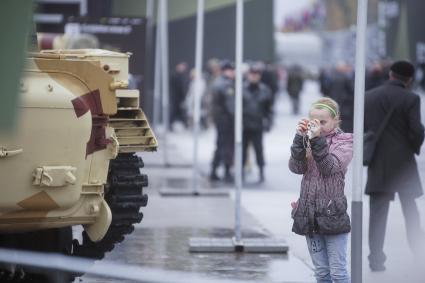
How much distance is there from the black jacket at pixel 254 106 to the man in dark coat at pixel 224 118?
20 centimetres

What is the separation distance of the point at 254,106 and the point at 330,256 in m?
10.9

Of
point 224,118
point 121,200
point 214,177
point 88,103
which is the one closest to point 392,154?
point 121,200

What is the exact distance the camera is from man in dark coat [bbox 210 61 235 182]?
18.3m

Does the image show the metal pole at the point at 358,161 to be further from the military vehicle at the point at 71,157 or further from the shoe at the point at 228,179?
the shoe at the point at 228,179

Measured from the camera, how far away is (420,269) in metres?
10.5

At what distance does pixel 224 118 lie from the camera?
18.4m

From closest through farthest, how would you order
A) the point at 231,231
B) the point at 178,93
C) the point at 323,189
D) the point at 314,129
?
the point at 314,129 < the point at 323,189 < the point at 231,231 < the point at 178,93

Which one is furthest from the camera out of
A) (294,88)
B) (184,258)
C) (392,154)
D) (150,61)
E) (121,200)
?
(294,88)

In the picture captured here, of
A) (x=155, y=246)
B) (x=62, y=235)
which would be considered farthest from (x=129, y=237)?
(x=62, y=235)

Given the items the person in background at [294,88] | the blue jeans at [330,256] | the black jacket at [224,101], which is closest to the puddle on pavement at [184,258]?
the blue jeans at [330,256]

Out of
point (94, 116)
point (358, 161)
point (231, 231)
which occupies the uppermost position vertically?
point (94, 116)

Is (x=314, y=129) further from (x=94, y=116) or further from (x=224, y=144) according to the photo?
(x=224, y=144)

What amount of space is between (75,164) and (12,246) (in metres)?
1.49

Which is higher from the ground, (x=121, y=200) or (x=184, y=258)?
(x=121, y=200)
